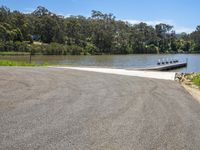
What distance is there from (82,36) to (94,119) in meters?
121

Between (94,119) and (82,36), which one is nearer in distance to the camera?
(94,119)

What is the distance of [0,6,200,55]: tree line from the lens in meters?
100

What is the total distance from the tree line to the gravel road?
249ft

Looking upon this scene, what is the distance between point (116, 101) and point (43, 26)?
10785 centimetres

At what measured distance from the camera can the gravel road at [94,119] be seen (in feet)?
22.7

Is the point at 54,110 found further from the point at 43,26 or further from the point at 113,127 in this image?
the point at 43,26

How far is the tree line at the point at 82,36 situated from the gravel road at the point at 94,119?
2989 inches

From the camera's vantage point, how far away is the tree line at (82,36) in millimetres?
100000

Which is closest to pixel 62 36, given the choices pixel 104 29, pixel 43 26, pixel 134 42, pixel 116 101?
pixel 43 26

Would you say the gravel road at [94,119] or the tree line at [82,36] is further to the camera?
the tree line at [82,36]

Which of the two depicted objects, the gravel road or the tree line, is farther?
the tree line

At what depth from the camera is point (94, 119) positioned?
8852mm

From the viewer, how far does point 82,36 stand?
12912cm

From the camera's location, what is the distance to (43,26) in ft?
384
